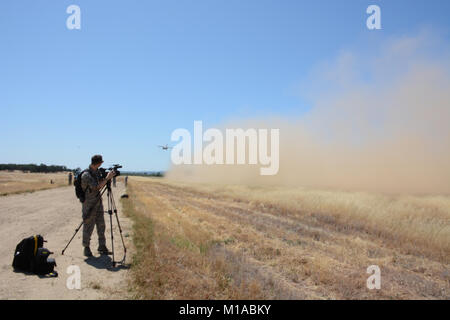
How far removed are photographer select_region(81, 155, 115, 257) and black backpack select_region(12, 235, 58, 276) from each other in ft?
3.85

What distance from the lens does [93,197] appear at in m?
7.43

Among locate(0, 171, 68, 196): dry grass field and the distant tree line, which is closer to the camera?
locate(0, 171, 68, 196): dry grass field

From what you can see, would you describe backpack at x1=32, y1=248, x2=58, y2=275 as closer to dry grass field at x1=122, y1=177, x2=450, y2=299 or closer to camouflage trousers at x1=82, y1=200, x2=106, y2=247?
camouflage trousers at x1=82, y1=200, x2=106, y2=247

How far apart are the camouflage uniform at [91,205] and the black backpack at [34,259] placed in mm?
1178

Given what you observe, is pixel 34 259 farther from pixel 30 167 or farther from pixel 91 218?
pixel 30 167

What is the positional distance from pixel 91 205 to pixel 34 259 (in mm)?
1680

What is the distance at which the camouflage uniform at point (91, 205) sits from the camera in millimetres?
7230

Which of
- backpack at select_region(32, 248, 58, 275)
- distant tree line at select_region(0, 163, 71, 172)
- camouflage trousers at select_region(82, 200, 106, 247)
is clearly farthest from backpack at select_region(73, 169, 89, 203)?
distant tree line at select_region(0, 163, 71, 172)

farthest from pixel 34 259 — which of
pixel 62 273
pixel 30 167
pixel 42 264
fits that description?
pixel 30 167

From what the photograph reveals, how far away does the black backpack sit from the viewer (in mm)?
6086

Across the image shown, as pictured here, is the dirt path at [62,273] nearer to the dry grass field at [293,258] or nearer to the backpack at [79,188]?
the dry grass field at [293,258]

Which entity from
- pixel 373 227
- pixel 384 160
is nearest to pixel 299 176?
pixel 384 160

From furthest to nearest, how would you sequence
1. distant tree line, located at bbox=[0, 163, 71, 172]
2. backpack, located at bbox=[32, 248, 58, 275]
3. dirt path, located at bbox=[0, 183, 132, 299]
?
distant tree line, located at bbox=[0, 163, 71, 172] → backpack, located at bbox=[32, 248, 58, 275] → dirt path, located at bbox=[0, 183, 132, 299]

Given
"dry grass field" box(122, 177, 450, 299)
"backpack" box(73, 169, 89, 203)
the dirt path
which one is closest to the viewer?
the dirt path
